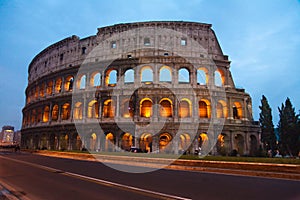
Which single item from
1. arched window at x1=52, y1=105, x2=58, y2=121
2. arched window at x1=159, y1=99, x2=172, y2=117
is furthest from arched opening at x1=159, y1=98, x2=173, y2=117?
arched window at x1=52, y1=105, x2=58, y2=121

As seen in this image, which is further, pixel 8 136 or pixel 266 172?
pixel 8 136

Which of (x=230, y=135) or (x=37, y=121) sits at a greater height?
(x=37, y=121)

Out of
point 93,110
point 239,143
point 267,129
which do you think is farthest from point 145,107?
point 267,129

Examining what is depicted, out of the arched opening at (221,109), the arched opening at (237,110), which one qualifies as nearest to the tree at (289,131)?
the arched opening at (237,110)

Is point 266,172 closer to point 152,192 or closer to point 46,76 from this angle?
point 152,192

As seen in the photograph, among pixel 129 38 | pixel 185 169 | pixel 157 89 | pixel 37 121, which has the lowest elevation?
pixel 185 169

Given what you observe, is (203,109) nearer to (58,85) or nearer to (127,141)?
(127,141)

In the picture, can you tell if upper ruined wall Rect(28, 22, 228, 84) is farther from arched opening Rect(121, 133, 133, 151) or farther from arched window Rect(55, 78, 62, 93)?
arched opening Rect(121, 133, 133, 151)

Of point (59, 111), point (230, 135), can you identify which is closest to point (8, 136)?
point (59, 111)
